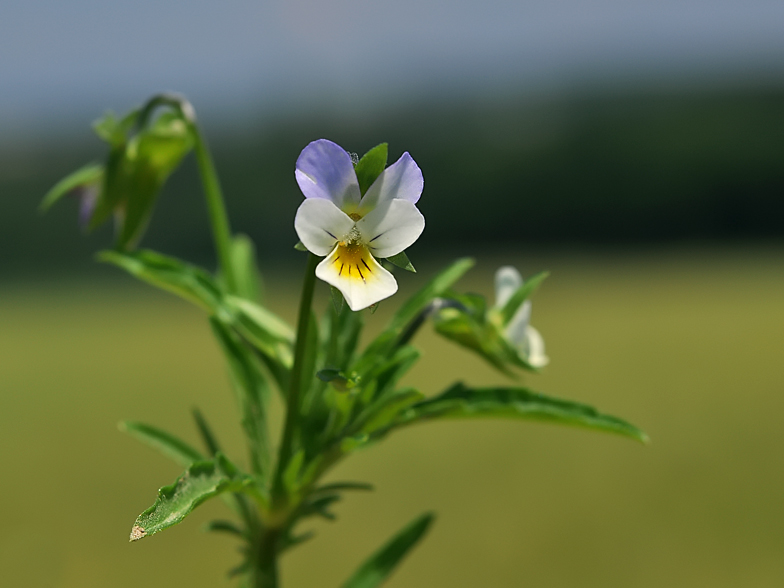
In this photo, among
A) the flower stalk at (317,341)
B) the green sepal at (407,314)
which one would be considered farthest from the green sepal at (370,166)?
the green sepal at (407,314)

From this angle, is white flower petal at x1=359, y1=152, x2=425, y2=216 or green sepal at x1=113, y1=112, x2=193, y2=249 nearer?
white flower petal at x1=359, y1=152, x2=425, y2=216

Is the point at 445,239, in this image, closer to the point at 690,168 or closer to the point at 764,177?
the point at 690,168

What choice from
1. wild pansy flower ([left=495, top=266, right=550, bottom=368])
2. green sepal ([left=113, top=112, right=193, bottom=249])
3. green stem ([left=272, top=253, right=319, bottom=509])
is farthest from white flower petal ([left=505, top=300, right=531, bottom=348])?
green sepal ([left=113, top=112, right=193, bottom=249])

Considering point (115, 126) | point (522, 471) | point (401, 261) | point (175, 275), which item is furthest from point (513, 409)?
point (522, 471)

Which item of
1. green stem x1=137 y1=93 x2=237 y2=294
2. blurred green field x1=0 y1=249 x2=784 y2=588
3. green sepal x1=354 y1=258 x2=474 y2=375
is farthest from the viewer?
blurred green field x1=0 y1=249 x2=784 y2=588

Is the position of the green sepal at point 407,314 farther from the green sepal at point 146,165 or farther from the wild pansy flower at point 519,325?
the green sepal at point 146,165

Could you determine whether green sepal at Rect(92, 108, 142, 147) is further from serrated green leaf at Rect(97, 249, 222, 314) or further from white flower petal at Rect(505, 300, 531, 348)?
white flower petal at Rect(505, 300, 531, 348)

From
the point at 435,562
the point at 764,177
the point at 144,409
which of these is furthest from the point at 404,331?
the point at 764,177
